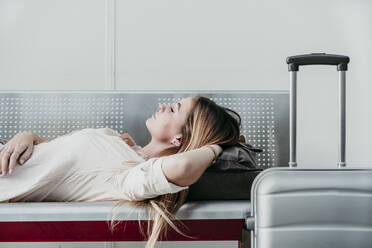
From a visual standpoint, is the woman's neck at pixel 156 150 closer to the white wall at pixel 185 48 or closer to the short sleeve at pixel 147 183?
the short sleeve at pixel 147 183

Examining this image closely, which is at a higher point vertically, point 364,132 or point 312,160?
point 364,132

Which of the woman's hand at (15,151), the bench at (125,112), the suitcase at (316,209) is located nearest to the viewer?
the suitcase at (316,209)

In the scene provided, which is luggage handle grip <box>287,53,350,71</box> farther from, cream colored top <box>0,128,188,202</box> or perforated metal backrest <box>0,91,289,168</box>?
perforated metal backrest <box>0,91,289,168</box>

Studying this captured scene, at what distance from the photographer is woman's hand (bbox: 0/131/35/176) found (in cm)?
117

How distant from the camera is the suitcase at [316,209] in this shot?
93cm

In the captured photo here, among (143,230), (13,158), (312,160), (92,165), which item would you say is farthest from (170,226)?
(312,160)

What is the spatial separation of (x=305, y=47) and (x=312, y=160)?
1.86 ft

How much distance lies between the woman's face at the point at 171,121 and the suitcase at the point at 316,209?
497mm

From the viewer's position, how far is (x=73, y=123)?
1822mm

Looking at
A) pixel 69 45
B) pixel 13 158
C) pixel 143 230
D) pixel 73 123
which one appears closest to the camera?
pixel 143 230

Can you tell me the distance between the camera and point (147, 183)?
3.23 ft

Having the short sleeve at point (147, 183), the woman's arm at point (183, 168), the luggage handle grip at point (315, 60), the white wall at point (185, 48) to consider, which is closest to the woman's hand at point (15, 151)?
the short sleeve at point (147, 183)

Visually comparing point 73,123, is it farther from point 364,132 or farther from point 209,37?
point 364,132

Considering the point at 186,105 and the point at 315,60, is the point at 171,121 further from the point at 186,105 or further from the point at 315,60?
the point at 315,60
